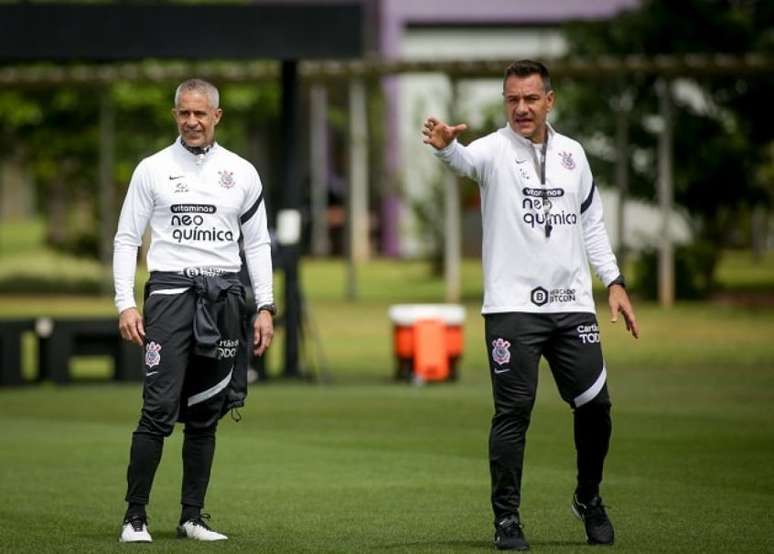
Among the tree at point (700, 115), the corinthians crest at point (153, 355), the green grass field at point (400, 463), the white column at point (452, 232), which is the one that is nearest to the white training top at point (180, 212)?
the corinthians crest at point (153, 355)

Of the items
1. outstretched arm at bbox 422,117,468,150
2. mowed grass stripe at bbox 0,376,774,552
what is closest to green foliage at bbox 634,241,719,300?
mowed grass stripe at bbox 0,376,774,552

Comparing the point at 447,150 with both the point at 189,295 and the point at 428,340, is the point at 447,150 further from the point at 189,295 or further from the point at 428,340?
the point at 428,340

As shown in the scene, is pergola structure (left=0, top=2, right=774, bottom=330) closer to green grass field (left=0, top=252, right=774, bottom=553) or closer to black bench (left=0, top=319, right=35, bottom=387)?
green grass field (left=0, top=252, right=774, bottom=553)

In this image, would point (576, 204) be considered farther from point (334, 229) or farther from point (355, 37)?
point (334, 229)

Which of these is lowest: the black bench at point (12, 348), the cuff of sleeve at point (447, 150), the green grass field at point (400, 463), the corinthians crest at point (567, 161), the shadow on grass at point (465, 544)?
the green grass field at point (400, 463)

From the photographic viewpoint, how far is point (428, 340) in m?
18.1

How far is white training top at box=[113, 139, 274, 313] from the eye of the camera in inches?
334

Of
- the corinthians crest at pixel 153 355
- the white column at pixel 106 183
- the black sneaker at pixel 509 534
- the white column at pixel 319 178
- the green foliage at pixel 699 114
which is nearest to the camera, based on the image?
the black sneaker at pixel 509 534

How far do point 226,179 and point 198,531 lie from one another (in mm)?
1676

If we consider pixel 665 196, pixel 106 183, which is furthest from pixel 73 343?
pixel 106 183

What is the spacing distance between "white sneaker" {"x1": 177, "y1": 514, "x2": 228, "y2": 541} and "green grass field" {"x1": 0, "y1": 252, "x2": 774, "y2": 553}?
0.10 metres

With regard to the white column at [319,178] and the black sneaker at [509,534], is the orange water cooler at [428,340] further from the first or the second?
the white column at [319,178]

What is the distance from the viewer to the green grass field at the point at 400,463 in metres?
8.91

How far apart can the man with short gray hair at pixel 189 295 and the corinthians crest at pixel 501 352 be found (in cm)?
115
